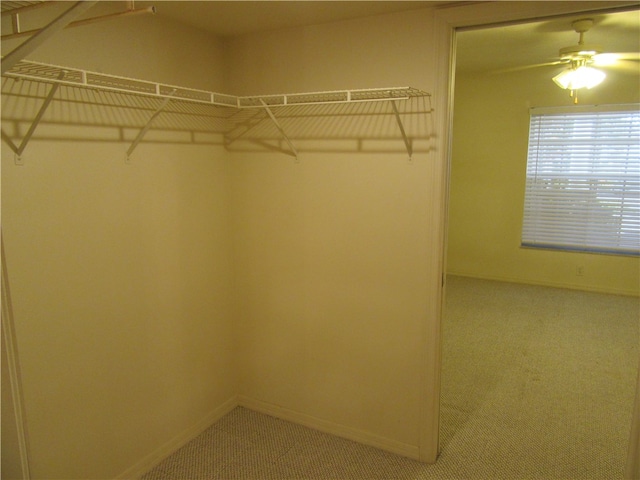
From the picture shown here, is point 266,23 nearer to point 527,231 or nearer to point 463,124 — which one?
point 463,124

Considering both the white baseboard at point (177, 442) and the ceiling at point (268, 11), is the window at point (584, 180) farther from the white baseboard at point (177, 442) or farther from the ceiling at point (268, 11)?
the white baseboard at point (177, 442)

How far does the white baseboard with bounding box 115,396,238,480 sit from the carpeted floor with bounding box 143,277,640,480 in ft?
0.12

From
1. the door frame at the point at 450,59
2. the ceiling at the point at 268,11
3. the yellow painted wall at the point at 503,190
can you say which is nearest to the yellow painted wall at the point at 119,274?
the ceiling at the point at 268,11

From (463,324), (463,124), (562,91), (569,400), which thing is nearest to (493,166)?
(463,124)

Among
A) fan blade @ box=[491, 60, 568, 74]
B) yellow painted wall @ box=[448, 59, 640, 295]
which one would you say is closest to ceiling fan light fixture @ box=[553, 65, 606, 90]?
fan blade @ box=[491, 60, 568, 74]

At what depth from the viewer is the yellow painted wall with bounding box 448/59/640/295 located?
521cm

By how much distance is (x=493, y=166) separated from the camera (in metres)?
5.67

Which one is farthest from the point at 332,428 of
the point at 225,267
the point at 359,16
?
the point at 359,16

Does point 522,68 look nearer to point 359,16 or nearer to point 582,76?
point 582,76

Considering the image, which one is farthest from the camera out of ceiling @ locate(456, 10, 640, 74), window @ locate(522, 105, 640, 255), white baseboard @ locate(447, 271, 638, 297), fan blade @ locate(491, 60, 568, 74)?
white baseboard @ locate(447, 271, 638, 297)

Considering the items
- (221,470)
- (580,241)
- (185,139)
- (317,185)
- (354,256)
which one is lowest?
(221,470)

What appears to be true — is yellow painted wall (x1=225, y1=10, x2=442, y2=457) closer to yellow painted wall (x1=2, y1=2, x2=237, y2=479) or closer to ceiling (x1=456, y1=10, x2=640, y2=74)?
yellow painted wall (x1=2, y1=2, x2=237, y2=479)

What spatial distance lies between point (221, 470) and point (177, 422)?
1.27ft

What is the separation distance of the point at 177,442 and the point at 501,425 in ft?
6.38
